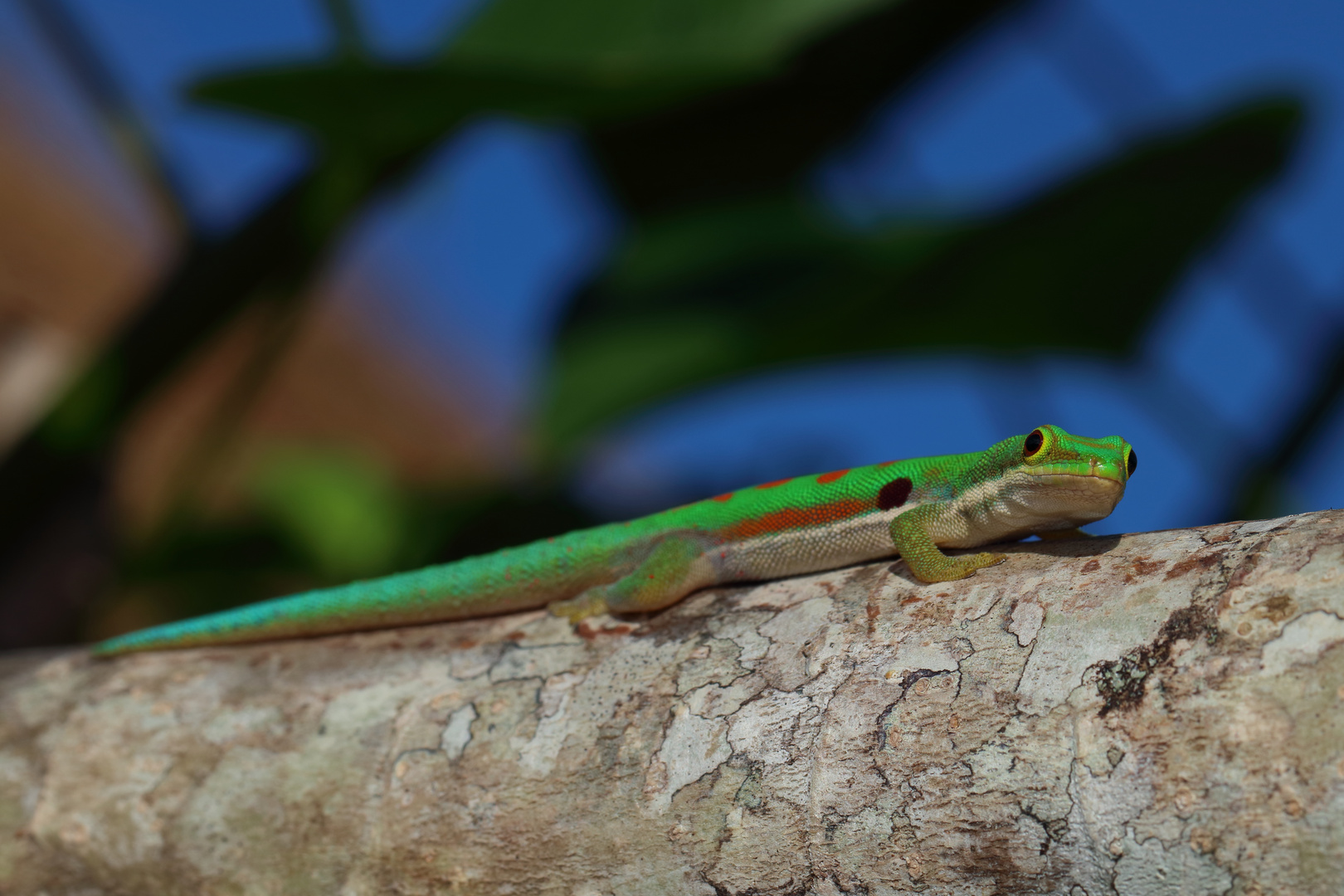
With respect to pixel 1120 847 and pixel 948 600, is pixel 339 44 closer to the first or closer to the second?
pixel 948 600

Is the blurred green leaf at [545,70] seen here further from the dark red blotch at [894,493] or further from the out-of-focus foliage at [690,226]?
the dark red blotch at [894,493]

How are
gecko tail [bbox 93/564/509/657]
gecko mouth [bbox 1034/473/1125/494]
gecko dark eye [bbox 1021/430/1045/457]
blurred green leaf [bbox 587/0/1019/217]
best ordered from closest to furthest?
gecko mouth [bbox 1034/473/1125/494], gecko dark eye [bbox 1021/430/1045/457], gecko tail [bbox 93/564/509/657], blurred green leaf [bbox 587/0/1019/217]

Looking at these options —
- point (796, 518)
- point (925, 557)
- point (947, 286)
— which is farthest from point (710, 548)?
point (947, 286)

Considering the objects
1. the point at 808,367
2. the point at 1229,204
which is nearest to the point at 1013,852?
the point at 808,367

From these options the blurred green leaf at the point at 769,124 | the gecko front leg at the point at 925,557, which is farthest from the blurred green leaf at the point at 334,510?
the gecko front leg at the point at 925,557

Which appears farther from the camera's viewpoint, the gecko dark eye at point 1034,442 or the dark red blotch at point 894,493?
the dark red blotch at point 894,493

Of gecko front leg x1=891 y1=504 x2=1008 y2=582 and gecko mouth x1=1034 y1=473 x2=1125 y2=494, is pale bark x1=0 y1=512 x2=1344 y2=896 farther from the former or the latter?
gecko mouth x1=1034 y1=473 x2=1125 y2=494

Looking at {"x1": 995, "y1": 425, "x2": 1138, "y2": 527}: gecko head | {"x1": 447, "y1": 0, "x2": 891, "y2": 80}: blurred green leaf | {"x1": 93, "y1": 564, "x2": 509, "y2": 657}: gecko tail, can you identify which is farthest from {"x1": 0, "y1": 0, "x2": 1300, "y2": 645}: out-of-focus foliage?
{"x1": 995, "y1": 425, "x2": 1138, "y2": 527}: gecko head
